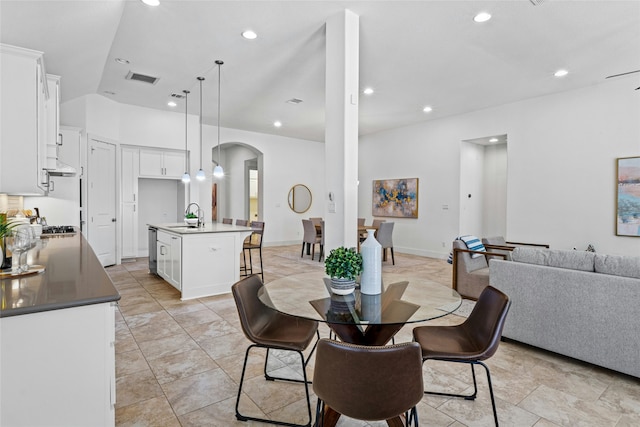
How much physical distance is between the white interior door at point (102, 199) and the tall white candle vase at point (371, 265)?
558 centimetres

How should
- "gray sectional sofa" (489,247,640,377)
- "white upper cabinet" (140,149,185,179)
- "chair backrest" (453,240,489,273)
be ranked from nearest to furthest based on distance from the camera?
"gray sectional sofa" (489,247,640,377)
"chair backrest" (453,240,489,273)
"white upper cabinet" (140,149,185,179)

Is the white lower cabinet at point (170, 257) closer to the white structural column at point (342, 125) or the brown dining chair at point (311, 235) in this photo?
the white structural column at point (342, 125)

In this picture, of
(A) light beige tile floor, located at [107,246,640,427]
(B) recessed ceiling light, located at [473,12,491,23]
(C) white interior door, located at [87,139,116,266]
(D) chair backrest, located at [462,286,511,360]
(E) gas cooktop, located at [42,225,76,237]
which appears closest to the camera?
(D) chair backrest, located at [462,286,511,360]

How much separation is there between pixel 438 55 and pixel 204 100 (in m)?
4.04

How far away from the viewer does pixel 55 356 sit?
4.08 ft

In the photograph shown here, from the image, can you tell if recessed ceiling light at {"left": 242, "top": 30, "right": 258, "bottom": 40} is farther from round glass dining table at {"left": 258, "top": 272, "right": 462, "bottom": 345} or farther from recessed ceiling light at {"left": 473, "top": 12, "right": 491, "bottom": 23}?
round glass dining table at {"left": 258, "top": 272, "right": 462, "bottom": 345}

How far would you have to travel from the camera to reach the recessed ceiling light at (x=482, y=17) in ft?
10.8

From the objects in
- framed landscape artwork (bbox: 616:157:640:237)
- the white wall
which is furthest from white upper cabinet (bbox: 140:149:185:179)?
framed landscape artwork (bbox: 616:157:640:237)

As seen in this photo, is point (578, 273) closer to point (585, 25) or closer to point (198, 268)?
point (585, 25)

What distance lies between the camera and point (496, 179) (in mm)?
7375

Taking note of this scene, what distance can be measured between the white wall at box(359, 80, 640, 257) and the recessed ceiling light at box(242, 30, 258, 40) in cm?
487

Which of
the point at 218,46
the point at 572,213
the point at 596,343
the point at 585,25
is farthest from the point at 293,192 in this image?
the point at 596,343

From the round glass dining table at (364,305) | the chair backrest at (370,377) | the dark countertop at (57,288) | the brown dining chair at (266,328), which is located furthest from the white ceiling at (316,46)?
the chair backrest at (370,377)

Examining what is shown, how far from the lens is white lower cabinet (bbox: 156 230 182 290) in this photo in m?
4.27
